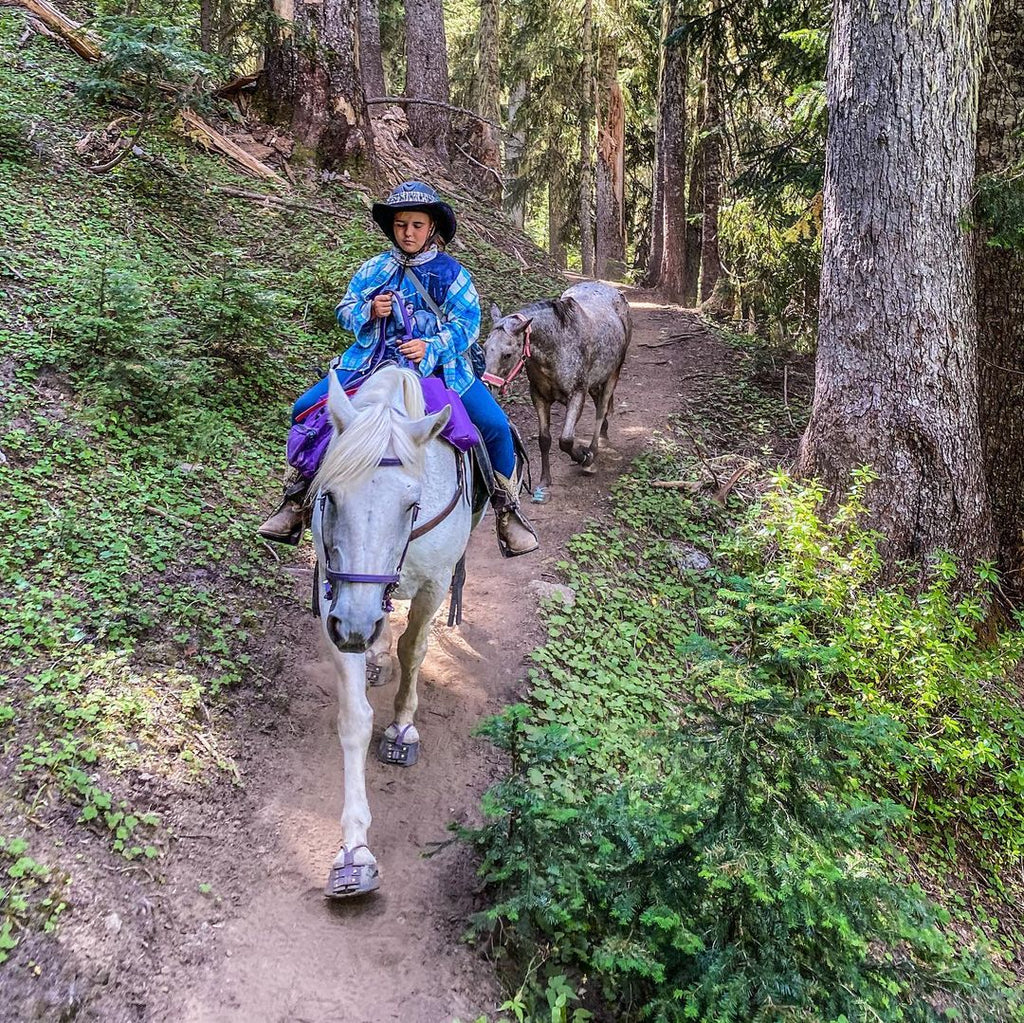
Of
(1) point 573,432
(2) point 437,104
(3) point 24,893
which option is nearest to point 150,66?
(1) point 573,432

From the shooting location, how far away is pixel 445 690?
5.16 meters

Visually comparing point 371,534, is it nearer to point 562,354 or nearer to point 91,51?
point 562,354

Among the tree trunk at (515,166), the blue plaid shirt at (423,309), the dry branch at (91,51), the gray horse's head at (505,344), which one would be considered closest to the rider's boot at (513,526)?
the blue plaid shirt at (423,309)

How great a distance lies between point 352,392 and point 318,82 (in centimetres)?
1003

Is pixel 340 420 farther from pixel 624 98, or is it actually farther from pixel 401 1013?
pixel 624 98

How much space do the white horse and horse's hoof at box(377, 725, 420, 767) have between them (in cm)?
54

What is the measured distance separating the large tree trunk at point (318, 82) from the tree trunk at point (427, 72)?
3824mm

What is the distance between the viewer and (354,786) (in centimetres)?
371

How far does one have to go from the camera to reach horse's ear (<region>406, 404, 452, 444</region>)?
11.3 feet

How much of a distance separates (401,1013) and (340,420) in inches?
102

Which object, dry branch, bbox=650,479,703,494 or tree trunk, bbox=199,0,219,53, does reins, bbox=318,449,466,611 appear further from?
tree trunk, bbox=199,0,219,53

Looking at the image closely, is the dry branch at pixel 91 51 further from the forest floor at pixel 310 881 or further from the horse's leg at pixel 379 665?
the horse's leg at pixel 379 665

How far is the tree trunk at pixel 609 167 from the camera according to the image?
63.8 ft

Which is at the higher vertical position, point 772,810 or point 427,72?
point 427,72
